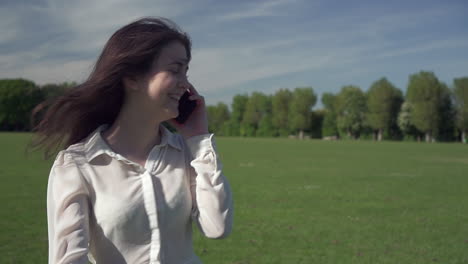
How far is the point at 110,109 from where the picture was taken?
2365 millimetres

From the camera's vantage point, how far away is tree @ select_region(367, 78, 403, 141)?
83.6m

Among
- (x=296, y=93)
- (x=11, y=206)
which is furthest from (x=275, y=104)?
(x=11, y=206)

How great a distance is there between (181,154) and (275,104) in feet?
357

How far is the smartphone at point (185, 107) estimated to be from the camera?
2.43 meters

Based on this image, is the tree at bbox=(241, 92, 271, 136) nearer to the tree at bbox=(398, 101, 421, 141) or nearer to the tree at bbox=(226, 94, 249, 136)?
the tree at bbox=(226, 94, 249, 136)

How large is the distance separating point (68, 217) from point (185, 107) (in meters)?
0.88

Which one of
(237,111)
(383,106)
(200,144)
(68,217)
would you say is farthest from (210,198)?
(237,111)

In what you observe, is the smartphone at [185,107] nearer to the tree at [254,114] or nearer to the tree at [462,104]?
the tree at [462,104]

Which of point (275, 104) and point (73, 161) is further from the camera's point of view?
point (275, 104)

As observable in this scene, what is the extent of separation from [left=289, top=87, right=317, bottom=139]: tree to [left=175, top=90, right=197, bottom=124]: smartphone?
98715mm

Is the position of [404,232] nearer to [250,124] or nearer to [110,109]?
[110,109]

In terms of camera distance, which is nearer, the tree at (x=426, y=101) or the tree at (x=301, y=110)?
the tree at (x=426, y=101)

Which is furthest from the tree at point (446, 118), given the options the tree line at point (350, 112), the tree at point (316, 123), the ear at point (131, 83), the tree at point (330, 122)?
the ear at point (131, 83)

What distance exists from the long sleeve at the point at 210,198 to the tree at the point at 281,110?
105005mm
